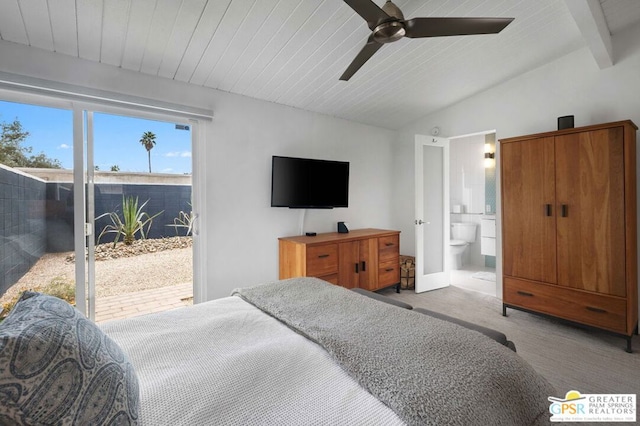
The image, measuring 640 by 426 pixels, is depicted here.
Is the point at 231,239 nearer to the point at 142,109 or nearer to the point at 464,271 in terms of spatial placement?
the point at 142,109

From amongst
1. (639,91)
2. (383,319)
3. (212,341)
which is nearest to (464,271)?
(639,91)

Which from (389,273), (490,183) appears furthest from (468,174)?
(389,273)

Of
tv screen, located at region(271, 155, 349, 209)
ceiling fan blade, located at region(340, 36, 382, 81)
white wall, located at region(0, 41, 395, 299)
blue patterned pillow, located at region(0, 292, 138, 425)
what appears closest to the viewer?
blue patterned pillow, located at region(0, 292, 138, 425)

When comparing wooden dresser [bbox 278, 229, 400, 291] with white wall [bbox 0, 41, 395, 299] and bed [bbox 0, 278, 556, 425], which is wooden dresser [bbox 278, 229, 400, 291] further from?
bed [bbox 0, 278, 556, 425]

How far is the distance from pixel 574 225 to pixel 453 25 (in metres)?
2.13

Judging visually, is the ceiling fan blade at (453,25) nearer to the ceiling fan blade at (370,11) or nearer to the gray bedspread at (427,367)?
the ceiling fan blade at (370,11)

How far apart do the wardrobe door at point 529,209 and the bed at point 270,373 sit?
83.4 inches

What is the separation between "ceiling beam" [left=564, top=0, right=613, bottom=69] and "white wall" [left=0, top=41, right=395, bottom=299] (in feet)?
8.17

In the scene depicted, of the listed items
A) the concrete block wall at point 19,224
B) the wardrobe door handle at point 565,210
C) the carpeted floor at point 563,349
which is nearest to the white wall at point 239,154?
the concrete block wall at point 19,224

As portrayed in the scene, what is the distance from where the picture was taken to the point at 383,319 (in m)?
1.44

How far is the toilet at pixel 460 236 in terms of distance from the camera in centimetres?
511

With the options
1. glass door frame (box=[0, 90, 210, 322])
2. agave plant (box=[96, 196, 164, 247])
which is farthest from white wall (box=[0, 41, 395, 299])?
agave plant (box=[96, 196, 164, 247])

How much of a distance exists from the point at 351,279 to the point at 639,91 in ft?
10.6

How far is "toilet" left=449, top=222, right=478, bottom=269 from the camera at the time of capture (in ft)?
16.8
